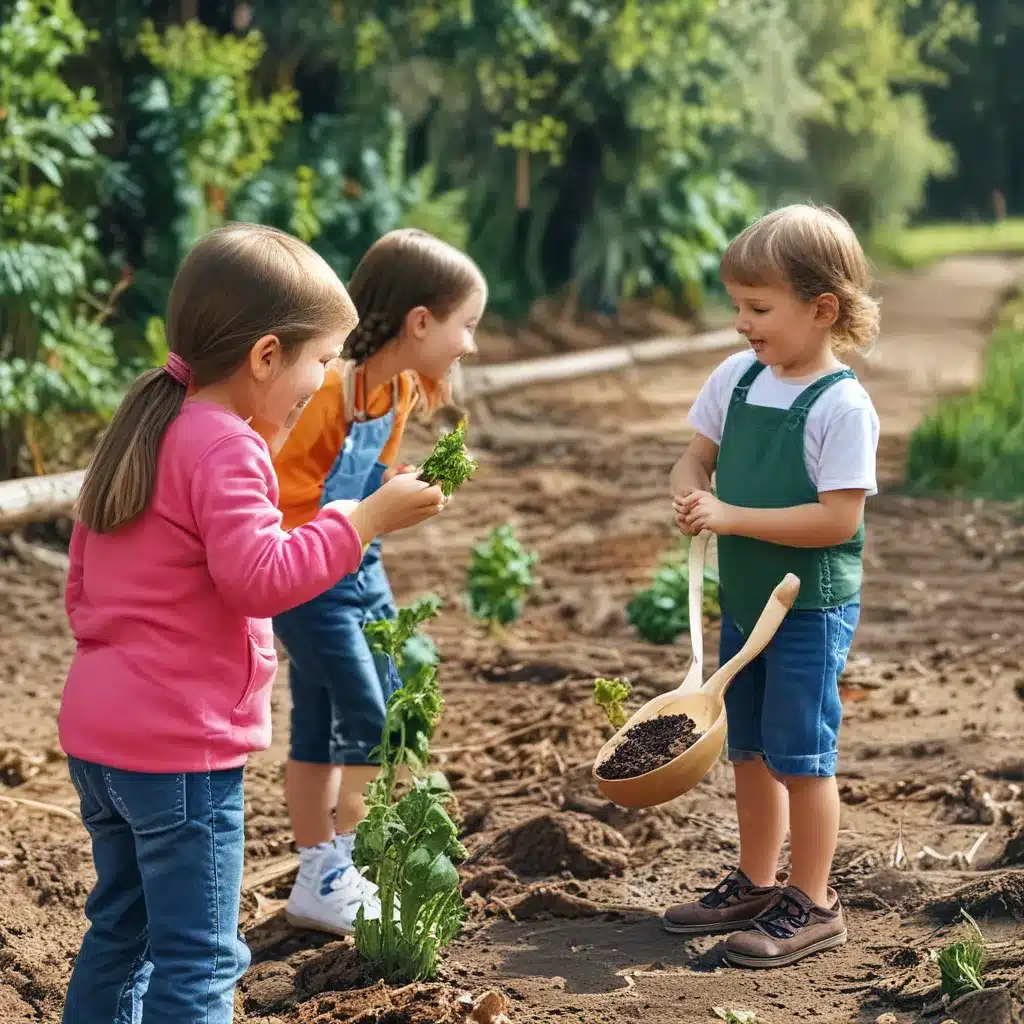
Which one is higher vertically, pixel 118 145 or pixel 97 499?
pixel 118 145

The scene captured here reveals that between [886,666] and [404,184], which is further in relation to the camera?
[404,184]

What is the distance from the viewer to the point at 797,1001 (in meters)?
2.71

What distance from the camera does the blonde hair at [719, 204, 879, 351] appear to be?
9.35 feet

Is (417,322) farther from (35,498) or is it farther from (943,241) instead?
(943,241)

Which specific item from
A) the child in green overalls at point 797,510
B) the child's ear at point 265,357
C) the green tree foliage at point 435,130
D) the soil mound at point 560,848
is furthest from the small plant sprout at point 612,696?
the green tree foliage at point 435,130

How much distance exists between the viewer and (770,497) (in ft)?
9.54

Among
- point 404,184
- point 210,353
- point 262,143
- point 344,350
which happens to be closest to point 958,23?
point 404,184

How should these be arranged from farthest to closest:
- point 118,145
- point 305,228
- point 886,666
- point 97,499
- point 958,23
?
point 958,23
point 118,145
point 305,228
point 886,666
point 97,499

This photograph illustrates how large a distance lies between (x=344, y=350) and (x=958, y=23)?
12.8 metres

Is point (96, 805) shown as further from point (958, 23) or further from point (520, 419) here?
point (958, 23)

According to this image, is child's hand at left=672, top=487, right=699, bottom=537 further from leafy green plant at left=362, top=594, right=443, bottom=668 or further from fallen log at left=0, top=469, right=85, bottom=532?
fallen log at left=0, top=469, right=85, bottom=532

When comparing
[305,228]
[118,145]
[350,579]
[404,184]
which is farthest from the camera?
[404,184]

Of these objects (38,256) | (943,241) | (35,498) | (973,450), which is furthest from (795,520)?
(943,241)

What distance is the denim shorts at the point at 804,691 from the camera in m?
2.89
